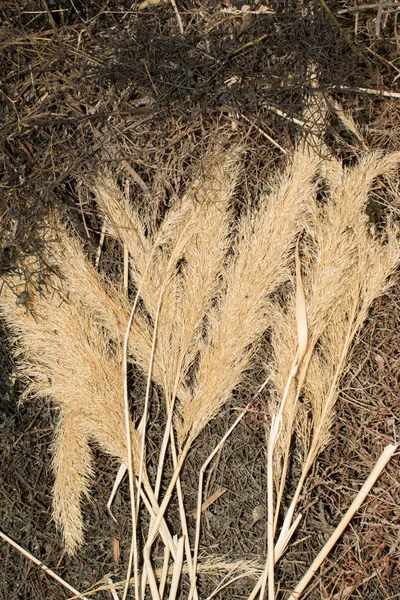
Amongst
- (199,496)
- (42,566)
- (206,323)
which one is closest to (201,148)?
(206,323)

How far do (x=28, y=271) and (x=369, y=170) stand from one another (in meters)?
1.13

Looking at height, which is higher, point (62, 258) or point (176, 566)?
point (62, 258)

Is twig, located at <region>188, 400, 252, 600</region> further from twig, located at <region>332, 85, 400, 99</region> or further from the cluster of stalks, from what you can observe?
twig, located at <region>332, 85, 400, 99</region>

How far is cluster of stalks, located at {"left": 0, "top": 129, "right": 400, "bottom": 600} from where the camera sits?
1.86 m

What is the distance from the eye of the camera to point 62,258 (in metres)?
1.95

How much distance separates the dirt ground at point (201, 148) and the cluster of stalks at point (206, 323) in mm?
110

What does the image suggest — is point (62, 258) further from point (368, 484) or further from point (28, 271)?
point (368, 484)

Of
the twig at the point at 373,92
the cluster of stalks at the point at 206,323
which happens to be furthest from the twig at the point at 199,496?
the twig at the point at 373,92

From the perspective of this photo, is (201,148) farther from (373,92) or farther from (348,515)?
(348,515)

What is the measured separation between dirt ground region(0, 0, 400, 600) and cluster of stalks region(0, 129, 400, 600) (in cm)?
11

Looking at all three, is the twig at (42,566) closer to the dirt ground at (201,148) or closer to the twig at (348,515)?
the dirt ground at (201,148)

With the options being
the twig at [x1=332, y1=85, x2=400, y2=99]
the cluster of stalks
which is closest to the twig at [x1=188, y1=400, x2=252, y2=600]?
the cluster of stalks

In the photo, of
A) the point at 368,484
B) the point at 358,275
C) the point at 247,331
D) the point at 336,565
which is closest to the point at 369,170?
the point at 358,275

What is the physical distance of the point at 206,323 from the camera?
205 centimetres
